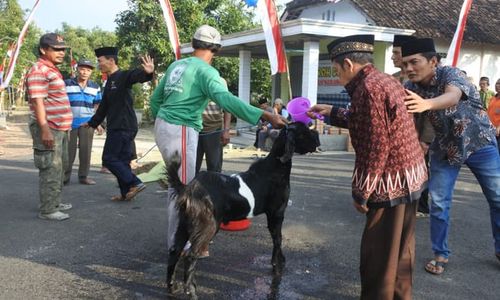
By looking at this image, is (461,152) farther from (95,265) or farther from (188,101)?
(95,265)

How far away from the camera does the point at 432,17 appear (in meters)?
16.1

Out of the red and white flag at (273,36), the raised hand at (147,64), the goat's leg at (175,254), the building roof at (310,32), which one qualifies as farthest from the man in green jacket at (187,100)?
the building roof at (310,32)

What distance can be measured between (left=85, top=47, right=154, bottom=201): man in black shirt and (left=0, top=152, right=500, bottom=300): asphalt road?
40 cm

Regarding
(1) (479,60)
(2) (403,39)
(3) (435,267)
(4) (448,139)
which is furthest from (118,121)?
(1) (479,60)

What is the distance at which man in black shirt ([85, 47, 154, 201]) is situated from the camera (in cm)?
608

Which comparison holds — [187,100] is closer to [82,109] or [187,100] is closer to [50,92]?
[50,92]

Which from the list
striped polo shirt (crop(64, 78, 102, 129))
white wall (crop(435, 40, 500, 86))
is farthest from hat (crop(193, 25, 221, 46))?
white wall (crop(435, 40, 500, 86))

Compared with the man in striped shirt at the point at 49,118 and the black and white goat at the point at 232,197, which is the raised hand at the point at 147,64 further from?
the black and white goat at the point at 232,197

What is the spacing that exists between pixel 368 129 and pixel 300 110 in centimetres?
129

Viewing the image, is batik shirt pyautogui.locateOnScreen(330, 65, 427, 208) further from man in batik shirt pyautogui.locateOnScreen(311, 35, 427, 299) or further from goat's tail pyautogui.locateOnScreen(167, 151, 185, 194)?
goat's tail pyautogui.locateOnScreen(167, 151, 185, 194)

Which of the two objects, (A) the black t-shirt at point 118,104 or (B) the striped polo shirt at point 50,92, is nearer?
(B) the striped polo shirt at point 50,92

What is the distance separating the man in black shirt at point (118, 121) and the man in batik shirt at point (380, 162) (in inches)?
158

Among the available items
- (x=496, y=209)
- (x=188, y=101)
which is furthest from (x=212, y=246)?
(x=496, y=209)

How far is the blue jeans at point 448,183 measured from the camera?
392cm
